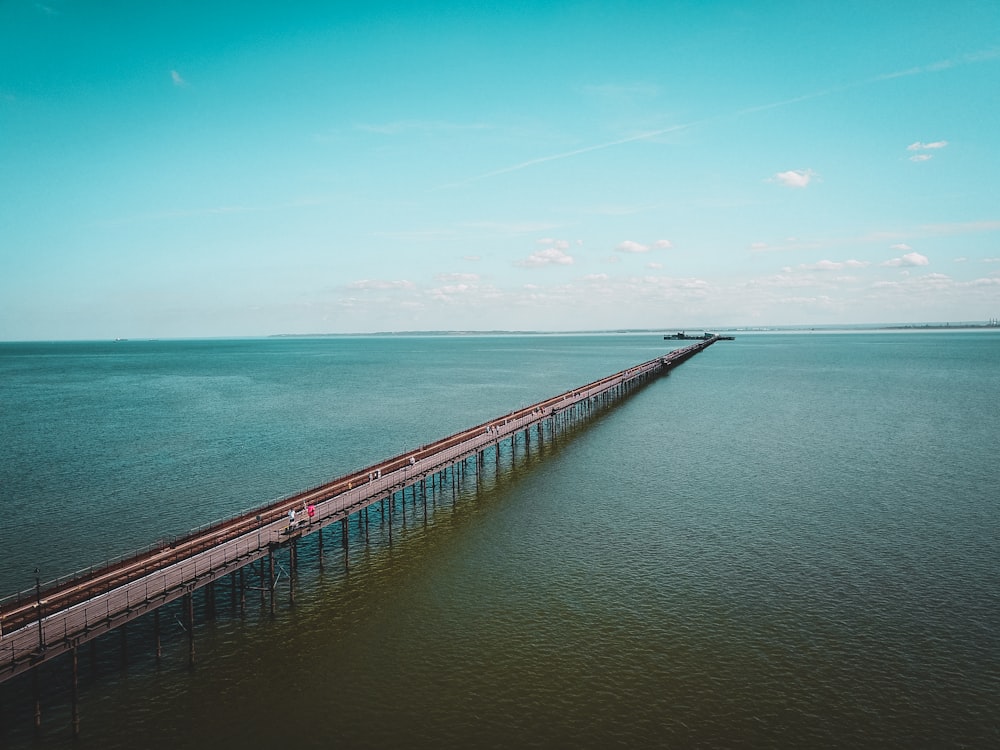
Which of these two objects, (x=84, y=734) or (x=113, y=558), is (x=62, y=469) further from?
(x=84, y=734)

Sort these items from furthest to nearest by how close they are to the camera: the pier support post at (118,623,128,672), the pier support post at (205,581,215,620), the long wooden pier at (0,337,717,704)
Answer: the pier support post at (205,581,215,620)
the pier support post at (118,623,128,672)
the long wooden pier at (0,337,717,704)

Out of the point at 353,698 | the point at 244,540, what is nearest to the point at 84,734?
the point at 353,698

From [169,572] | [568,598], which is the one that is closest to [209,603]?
[169,572]

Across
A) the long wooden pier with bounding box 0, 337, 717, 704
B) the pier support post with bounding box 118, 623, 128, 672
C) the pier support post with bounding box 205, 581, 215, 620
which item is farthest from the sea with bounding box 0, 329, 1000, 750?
the long wooden pier with bounding box 0, 337, 717, 704

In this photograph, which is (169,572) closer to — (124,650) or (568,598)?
(124,650)

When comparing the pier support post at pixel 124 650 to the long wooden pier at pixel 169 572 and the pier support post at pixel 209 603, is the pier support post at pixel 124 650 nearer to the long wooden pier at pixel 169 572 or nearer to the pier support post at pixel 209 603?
the long wooden pier at pixel 169 572

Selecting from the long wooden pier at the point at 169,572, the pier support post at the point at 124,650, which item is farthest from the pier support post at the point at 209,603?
the pier support post at the point at 124,650

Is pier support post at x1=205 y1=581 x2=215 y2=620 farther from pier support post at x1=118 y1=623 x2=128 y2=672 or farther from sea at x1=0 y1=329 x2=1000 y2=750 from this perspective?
pier support post at x1=118 y1=623 x2=128 y2=672
